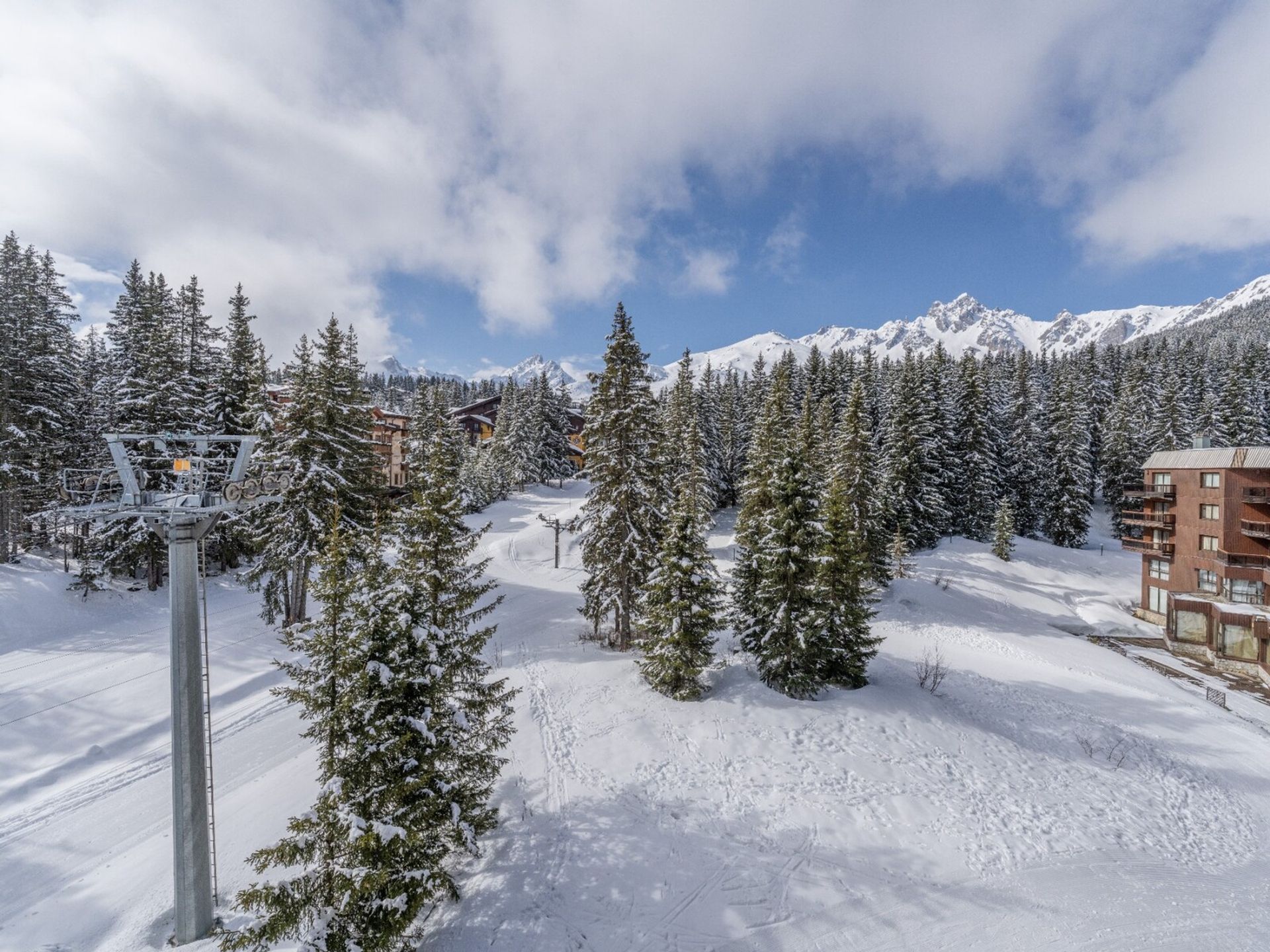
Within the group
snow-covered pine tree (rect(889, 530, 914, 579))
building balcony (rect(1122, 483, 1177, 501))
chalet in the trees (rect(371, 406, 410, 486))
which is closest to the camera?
snow-covered pine tree (rect(889, 530, 914, 579))

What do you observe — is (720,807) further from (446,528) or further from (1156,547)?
(1156,547)

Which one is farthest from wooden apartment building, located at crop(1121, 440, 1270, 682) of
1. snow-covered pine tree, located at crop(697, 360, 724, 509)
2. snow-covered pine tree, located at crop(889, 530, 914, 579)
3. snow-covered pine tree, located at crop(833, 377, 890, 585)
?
snow-covered pine tree, located at crop(697, 360, 724, 509)

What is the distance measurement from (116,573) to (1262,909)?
43098 mm

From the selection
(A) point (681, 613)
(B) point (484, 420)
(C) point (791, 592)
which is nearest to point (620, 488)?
(A) point (681, 613)

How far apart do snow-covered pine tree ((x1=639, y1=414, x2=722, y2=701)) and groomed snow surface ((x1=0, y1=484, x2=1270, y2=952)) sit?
0.96 metres

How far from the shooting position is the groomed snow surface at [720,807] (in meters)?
9.55

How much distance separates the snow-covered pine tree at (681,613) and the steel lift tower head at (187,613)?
11127 mm

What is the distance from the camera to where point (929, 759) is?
14.3 meters

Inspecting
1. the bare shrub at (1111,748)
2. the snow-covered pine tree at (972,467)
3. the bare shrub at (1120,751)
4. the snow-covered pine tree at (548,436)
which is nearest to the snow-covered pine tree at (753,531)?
the bare shrub at (1111,748)

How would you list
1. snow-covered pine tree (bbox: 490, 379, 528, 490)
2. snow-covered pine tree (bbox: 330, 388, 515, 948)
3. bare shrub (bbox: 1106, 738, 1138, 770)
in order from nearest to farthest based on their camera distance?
snow-covered pine tree (bbox: 330, 388, 515, 948), bare shrub (bbox: 1106, 738, 1138, 770), snow-covered pine tree (bbox: 490, 379, 528, 490)

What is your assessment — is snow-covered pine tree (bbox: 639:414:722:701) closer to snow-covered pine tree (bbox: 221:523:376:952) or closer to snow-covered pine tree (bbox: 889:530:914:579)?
A: snow-covered pine tree (bbox: 221:523:376:952)

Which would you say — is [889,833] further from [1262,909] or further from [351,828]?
[351,828]

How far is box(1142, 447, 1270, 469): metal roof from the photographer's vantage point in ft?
106

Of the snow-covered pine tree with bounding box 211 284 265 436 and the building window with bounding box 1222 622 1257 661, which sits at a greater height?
the snow-covered pine tree with bounding box 211 284 265 436
